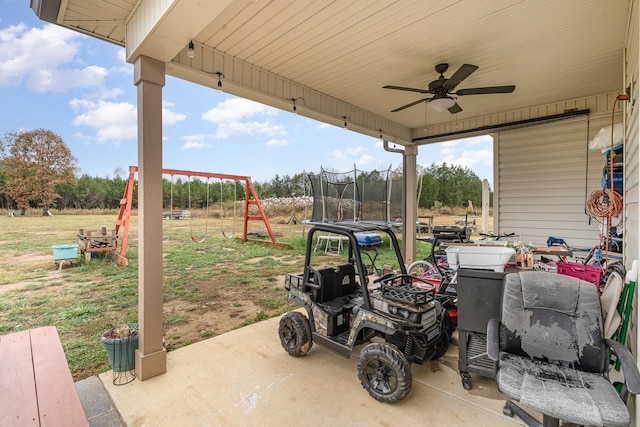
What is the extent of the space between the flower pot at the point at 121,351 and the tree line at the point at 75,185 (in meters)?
2.63

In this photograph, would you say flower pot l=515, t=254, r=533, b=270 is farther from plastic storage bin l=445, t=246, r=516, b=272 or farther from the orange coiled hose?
the orange coiled hose

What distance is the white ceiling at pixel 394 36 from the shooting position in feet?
7.48

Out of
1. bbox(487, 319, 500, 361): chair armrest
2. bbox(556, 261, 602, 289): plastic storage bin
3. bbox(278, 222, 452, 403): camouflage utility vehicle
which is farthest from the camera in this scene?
bbox(556, 261, 602, 289): plastic storage bin

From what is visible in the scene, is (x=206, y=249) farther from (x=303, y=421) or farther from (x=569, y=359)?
(x=569, y=359)

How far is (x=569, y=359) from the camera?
173cm

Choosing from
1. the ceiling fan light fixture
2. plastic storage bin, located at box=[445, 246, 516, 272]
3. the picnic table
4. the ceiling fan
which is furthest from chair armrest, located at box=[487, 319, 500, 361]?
the ceiling fan light fixture

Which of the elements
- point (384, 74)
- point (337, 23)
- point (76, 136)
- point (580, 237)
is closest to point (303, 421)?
point (337, 23)

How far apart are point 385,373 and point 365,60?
3057 millimetres

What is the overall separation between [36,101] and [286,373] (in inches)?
174

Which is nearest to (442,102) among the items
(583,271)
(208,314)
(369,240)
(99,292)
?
(583,271)

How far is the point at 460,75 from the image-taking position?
2.92 metres

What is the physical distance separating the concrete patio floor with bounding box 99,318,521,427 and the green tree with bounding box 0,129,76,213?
2.84 meters

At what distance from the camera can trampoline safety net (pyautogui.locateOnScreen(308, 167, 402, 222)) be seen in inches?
289

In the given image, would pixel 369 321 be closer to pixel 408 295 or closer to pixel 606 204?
pixel 408 295
